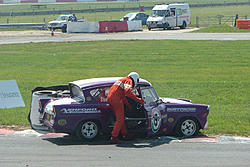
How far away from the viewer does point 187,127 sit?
1113cm

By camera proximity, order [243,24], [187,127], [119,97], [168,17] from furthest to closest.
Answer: [168,17], [243,24], [187,127], [119,97]

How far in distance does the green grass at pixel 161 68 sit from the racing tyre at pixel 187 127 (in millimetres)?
708

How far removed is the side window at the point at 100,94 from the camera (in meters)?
10.7

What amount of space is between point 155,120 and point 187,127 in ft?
2.55

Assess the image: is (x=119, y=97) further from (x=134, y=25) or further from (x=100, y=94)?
(x=134, y=25)

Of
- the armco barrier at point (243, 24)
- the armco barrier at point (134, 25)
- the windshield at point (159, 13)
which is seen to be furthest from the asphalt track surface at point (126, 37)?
the windshield at point (159, 13)

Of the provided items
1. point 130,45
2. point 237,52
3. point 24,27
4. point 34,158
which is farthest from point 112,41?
point 34,158

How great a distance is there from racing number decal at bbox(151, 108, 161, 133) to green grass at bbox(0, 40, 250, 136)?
146 centimetres

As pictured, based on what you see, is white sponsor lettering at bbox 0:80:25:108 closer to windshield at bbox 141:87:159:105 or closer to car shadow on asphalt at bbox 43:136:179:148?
car shadow on asphalt at bbox 43:136:179:148

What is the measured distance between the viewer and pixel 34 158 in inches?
360

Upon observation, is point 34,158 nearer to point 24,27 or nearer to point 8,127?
point 8,127

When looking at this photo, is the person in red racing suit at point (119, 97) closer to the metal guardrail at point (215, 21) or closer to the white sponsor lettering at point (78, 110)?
the white sponsor lettering at point (78, 110)

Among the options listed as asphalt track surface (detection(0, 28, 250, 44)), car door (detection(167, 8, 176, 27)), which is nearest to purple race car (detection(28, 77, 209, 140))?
asphalt track surface (detection(0, 28, 250, 44))

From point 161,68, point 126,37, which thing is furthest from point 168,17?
point 161,68
